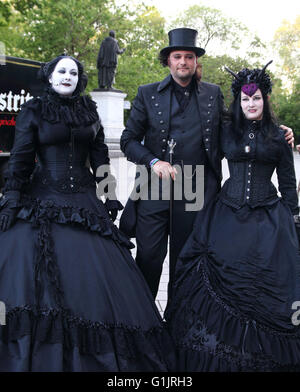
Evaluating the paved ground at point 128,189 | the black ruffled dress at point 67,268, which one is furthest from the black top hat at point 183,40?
the paved ground at point 128,189

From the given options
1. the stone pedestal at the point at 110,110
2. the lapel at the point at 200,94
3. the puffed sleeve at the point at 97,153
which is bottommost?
the puffed sleeve at the point at 97,153

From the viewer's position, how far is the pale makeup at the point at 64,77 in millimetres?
3180

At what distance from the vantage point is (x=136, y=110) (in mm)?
3510

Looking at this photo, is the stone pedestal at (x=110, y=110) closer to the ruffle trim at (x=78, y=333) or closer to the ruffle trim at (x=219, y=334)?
the ruffle trim at (x=219, y=334)

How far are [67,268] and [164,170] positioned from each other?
91 cm

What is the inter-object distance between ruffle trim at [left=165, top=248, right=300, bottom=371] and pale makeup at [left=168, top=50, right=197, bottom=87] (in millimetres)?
1245

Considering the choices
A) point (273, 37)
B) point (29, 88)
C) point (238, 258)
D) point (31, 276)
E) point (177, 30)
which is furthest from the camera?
point (273, 37)

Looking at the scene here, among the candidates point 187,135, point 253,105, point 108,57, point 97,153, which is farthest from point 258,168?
point 108,57

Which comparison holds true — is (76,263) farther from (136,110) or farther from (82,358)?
(136,110)

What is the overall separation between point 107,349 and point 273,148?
5.43 ft

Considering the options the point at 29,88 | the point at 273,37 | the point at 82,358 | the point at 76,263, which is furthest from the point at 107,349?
the point at 273,37

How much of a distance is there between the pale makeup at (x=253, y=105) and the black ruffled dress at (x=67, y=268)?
1.06 meters
